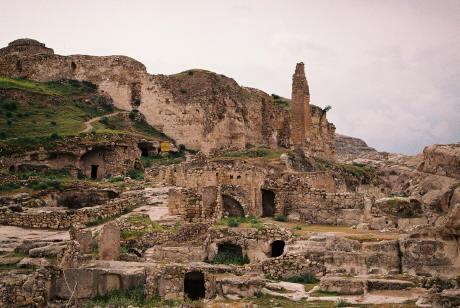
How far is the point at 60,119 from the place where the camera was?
38.2 m

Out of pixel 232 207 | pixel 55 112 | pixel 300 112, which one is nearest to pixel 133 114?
pixel 55 112

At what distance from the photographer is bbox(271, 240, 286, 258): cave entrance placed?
20070 mm

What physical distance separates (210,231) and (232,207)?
4.17 m

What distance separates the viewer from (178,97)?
44.0 metres

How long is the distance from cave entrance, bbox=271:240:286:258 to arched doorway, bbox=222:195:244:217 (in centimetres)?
431

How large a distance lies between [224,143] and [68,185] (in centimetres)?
1695

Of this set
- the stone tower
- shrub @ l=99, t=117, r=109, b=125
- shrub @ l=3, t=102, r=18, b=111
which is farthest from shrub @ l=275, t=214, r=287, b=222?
the stone tower

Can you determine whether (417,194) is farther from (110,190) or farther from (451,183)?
(110,190)

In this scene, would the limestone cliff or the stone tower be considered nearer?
the limestone cliff

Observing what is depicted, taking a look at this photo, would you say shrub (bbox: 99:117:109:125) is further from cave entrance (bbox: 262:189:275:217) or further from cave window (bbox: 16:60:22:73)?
cave entrance (bbox: 262:189:275:217)

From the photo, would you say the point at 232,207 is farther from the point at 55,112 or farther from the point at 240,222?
the point at 55,112

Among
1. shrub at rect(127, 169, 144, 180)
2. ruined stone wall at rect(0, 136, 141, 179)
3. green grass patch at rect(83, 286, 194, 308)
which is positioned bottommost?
Answer: green grass patch at rect(83, 286, 194, 308)

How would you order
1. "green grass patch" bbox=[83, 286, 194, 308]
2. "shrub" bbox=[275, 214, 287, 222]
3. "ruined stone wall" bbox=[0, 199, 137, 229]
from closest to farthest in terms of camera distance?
"green grass patch" bbox=[83, 286, 194, 308]
"ruined stone wall" bbox=[0, 199, 137, 229]
"shrub" bbox=[275, 214, 287, 222]

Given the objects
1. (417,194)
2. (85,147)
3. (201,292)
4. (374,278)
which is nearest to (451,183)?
(417,194)
